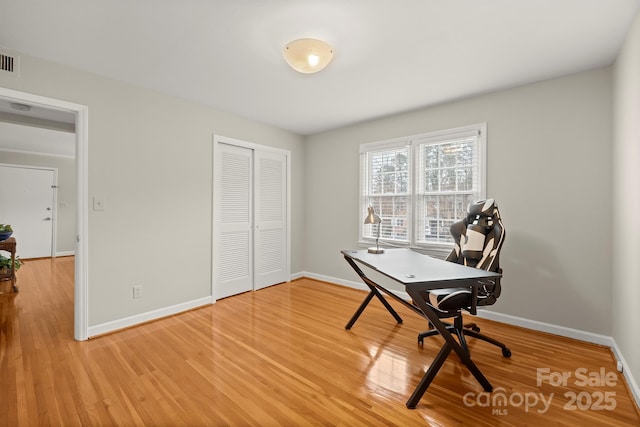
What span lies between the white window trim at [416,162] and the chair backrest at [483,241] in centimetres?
62

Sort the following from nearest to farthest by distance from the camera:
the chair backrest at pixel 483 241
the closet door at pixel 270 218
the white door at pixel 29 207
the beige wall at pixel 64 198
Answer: the chair backrest at pixel 483 241, the closet door at pixel 270 218, the white door at pixel 29 207, the beige wall at pixel 64 198

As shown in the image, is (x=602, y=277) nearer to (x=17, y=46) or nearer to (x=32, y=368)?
(x=32, y=368)

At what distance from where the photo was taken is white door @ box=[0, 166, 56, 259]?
6199 mm

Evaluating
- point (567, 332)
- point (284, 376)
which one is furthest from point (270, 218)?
point (567, 332)

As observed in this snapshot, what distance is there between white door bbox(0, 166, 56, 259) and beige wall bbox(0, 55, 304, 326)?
5.65 m

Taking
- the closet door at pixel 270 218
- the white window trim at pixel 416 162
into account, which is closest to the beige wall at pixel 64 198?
the closet door at pixel 270 218

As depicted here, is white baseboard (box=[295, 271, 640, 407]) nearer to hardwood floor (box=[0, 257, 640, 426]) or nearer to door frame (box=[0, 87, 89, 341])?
hardwood floor (box=[0, 257, 640, 426])

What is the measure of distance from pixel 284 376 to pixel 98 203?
2.35 m

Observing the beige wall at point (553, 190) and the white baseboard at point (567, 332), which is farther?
the beige wall at point (553, 190)

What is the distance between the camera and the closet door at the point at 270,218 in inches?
171

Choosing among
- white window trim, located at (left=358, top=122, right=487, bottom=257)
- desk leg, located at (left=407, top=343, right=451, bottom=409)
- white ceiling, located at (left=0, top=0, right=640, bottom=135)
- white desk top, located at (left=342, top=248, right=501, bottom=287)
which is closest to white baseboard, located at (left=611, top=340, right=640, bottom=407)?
white desk top, located at (left=342, top=248, right=501, bottom=287)

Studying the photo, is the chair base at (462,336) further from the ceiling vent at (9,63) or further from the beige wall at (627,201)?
the ceiling vent at (9,63)

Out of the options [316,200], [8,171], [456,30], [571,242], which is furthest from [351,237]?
[8,171]

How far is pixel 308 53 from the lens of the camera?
214 cm
